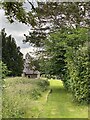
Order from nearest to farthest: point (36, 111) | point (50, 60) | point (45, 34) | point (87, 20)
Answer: point (36, 111) → point (50, 60) → point (87, 20) → point (45, 34)

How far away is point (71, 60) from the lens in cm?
596

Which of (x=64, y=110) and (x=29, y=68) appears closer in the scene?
(x=64, y=110)

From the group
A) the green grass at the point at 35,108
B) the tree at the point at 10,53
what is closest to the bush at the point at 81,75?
the green grass at the point at 35,108

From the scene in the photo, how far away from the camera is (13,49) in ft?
24.5

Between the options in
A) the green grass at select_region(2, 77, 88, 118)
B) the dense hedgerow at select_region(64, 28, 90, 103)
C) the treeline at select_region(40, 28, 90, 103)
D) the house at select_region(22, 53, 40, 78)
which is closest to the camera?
the green grass at select_region(2, 77, 88, 118)

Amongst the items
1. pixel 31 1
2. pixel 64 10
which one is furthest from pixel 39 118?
pixel 64 10

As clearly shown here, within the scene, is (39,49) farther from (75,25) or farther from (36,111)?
(36,111)

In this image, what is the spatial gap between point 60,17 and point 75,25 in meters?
0.80

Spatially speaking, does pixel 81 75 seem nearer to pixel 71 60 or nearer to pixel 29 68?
pixel 71 60

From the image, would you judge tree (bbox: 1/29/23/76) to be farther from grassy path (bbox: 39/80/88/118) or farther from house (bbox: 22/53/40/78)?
grassy path (bbox: 39/80/88/118)

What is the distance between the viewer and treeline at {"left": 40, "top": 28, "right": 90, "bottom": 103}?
4910 mm

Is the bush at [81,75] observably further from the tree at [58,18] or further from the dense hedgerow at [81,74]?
the tree at [58,18]

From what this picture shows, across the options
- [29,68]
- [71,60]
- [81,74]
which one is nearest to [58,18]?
[29,68]

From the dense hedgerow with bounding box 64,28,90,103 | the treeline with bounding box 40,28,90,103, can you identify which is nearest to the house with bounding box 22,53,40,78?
the treeline with bounding box 40,28,90,103
